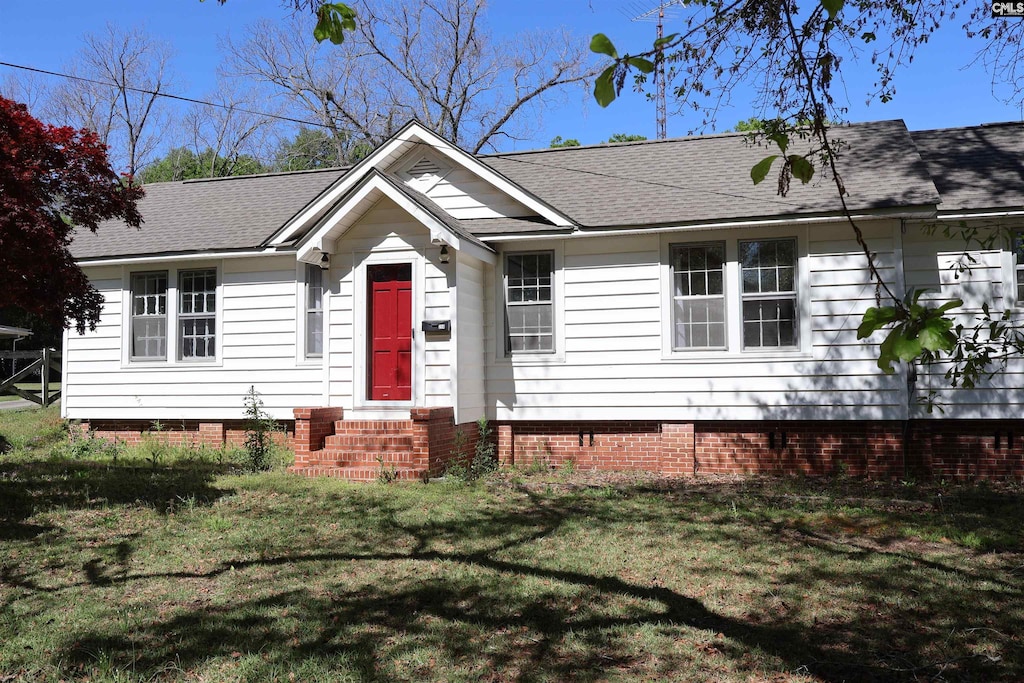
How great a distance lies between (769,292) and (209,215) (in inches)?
411

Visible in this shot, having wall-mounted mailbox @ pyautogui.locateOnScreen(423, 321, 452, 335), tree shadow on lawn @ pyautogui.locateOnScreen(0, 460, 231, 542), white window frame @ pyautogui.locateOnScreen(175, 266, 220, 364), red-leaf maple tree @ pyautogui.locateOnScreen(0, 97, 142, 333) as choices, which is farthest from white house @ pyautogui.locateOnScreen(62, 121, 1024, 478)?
red-leaf maple tree @ pyautogui.locateOnScreen(0, 97, 142, 333)

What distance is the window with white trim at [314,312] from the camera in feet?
45.5

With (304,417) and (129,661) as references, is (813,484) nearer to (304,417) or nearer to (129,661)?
(304,417)

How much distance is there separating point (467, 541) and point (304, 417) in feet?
15.5

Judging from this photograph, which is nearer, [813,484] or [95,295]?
[95,295]

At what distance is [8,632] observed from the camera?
18.3ft

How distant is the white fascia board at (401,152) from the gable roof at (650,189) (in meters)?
0.02

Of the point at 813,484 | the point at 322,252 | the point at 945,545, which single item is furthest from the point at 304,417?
the point at 945,545

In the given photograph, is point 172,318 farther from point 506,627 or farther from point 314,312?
point 506,627

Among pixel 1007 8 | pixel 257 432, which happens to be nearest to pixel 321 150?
pixel 257 432

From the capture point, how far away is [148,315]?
48.5 feet

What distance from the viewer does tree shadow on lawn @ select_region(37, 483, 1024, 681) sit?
16.4 ft

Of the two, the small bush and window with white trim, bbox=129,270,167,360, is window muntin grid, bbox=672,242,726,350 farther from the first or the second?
window with white trim, bbox=129,270,167,360

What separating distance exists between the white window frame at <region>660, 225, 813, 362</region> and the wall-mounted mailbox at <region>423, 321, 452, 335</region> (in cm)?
318
